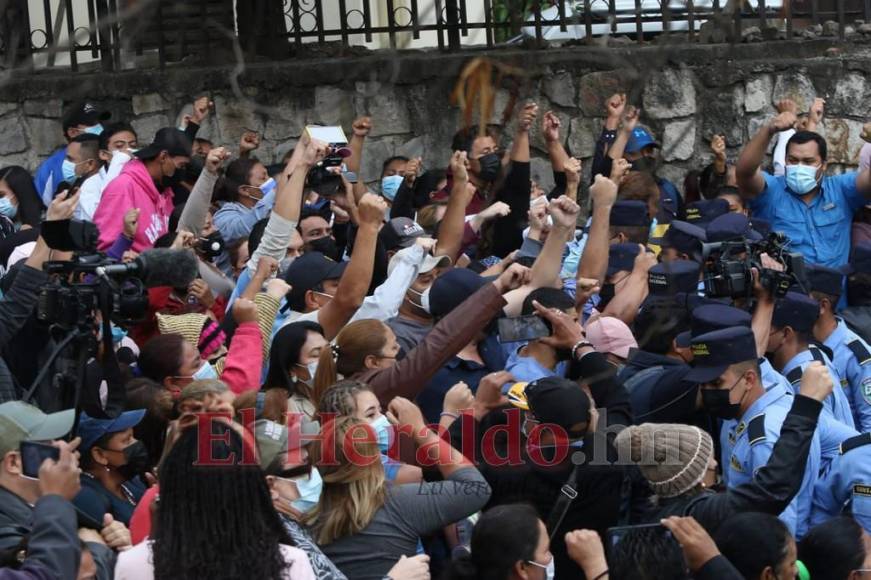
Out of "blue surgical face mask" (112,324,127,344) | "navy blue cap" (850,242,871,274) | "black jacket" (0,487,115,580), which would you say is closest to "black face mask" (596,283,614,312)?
"navy blue cap" (850,242,871,274)

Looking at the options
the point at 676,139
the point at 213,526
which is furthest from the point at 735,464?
the point at 676,139

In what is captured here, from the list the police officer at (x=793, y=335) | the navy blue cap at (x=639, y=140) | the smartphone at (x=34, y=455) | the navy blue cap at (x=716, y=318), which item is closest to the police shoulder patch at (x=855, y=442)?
the navy blue cap at (x=716, y=318)

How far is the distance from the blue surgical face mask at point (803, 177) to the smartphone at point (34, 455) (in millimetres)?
5019

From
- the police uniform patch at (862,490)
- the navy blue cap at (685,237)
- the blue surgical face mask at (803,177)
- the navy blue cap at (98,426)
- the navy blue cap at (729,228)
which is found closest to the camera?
the navy blue cap at (98,426)

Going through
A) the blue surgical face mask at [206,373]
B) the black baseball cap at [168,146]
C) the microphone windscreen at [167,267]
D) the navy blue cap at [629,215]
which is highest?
the black baseball cap at [168,146]

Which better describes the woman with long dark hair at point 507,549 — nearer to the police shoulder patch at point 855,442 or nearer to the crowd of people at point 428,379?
the crowd of people at point 428,379

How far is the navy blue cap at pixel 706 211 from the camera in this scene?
764 cm

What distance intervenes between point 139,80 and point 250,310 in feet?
13.4

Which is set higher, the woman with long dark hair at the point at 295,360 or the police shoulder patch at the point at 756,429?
the woman with long dark hair at the point at 295,360

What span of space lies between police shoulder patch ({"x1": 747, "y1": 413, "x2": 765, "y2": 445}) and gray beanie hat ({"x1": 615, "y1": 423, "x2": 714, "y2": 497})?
477 mm

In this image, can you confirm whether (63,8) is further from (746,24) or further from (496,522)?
(746,24)

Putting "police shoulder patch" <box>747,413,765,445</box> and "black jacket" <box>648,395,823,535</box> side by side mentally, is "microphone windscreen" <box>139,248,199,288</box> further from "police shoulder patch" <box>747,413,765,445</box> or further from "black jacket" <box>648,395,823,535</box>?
"police shoulder patch" <box>747,413,765,445</box>

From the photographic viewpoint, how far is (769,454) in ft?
15.8

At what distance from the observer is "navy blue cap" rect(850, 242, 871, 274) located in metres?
7.08
